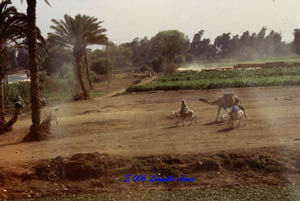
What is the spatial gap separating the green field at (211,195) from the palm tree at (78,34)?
23486 mm

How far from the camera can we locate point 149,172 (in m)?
10.2

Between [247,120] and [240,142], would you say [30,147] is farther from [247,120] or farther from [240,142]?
[247,120]

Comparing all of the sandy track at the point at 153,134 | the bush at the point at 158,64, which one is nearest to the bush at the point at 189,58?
the bush at the point at 158,64

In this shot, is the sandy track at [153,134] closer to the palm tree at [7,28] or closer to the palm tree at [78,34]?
the palm tree at [7,28]

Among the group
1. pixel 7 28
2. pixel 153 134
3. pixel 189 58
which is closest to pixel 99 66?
pixel 189 58

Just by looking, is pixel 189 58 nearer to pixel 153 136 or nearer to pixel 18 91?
pixel 18 91

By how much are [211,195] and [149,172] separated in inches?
73.3

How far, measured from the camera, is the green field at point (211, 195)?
28.2ft

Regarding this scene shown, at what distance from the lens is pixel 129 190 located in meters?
9.55

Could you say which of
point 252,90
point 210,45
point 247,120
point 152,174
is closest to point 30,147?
point 152,174

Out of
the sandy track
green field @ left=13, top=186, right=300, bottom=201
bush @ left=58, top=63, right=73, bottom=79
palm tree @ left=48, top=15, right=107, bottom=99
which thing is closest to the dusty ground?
the sandy track

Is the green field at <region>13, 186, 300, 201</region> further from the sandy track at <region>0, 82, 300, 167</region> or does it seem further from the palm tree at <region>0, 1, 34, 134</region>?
the palm tree at <region>0, 1, 34, 134</region>

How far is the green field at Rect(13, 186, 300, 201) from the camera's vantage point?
8.61 metres

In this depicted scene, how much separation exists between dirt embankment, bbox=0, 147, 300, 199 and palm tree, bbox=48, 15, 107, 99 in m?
21.9
